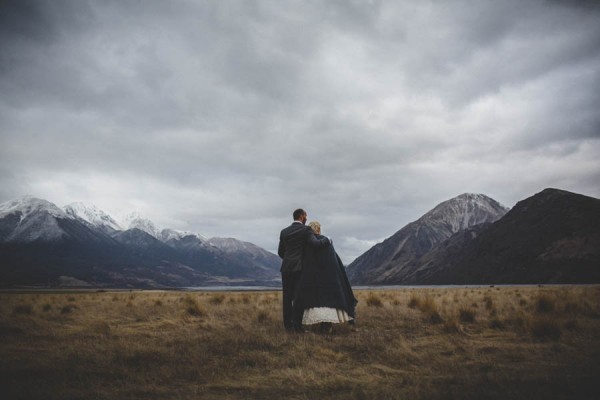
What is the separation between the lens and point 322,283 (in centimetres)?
870

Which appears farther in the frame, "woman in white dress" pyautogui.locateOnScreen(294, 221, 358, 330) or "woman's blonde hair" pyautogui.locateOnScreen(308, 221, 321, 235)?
"woman's blonde hair" pyautogui.locateOnScreen(308, 221, 321, 235)

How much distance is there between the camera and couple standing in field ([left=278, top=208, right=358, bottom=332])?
8547 mm

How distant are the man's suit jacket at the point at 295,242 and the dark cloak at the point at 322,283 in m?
0.14

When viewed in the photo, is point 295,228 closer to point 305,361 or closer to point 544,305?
point 305,361

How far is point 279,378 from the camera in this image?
5.04 meters

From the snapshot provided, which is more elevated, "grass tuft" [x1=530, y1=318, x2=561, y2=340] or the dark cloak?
the dark cloak

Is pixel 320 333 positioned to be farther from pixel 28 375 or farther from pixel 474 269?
pixel 474 269

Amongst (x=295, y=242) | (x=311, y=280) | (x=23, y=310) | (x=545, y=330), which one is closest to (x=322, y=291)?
(x=311, y=280)

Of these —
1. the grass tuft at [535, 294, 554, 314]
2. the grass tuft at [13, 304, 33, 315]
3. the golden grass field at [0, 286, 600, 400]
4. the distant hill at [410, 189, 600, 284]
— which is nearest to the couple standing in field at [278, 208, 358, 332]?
the golden grass field at [0, 286, 600, 400]

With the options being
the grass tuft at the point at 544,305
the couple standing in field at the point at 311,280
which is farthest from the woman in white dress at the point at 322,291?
the grass tuft at the point at 544,305

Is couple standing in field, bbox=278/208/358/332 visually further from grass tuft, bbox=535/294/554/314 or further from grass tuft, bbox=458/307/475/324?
grass tuft, bbox=535/294/554/314

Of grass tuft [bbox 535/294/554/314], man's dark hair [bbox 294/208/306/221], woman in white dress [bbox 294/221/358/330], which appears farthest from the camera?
grass tuft [bbox 535/294/554/314]

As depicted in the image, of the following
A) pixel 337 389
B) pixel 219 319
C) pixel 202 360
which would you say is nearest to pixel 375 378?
pixel 337 389

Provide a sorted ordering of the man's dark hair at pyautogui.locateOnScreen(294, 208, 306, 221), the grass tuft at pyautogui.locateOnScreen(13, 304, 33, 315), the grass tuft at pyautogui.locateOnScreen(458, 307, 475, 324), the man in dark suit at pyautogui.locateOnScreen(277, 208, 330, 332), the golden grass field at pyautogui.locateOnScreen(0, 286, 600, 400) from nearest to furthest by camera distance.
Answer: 1. the golden grass field at pyautogui.locateOnScreen(0, 286, 600, 400)
2. the man in dark suit at pyautogui.locateOnScreen(277, 208, 330, 332)
3. the man's dark hair at pyautogui.locateOnScreen(294, 208, 306, 221)
4. the grass tuft at pyautogui.locateOnScreen(458, 307, 475, 324)
5. the grass tuft at pyautogui.locateOnScreen(13, 304, 33, 315)
